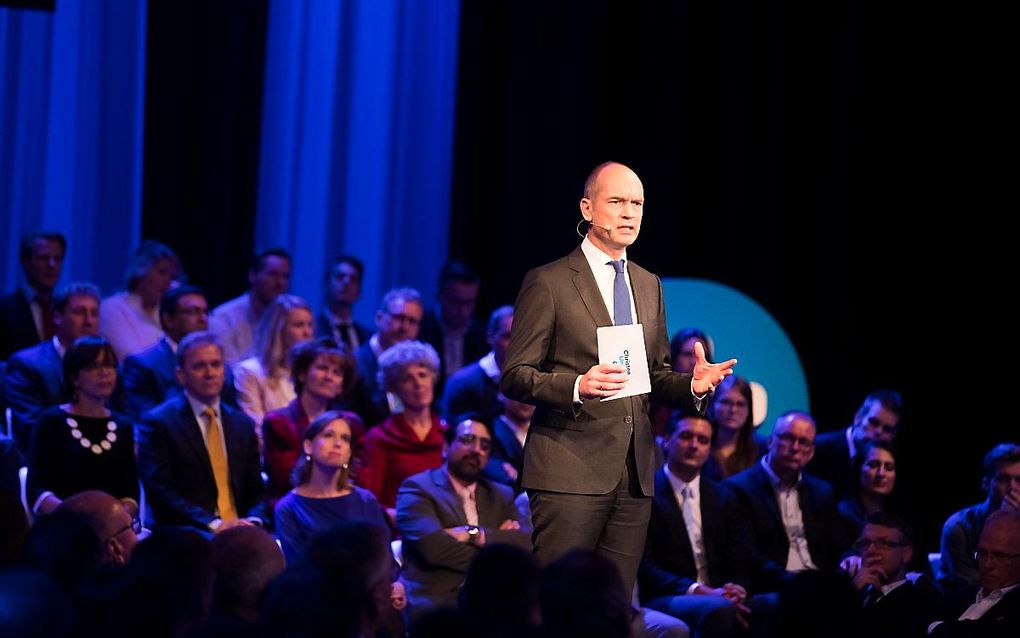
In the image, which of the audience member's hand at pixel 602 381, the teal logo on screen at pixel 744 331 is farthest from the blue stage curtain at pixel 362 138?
the audience member's hand at pixel 602 381

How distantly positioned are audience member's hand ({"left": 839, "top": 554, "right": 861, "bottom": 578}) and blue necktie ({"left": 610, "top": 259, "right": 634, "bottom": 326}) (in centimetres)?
211

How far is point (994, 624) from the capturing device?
367cm

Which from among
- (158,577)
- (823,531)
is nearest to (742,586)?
(823,531)

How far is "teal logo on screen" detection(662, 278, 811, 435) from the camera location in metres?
7.48

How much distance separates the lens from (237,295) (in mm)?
7258

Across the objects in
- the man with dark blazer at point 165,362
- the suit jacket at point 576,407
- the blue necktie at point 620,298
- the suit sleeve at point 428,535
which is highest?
the blue necktie at point 620,298

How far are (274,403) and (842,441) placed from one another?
254cm

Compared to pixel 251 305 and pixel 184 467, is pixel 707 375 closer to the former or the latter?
pixel 184 467

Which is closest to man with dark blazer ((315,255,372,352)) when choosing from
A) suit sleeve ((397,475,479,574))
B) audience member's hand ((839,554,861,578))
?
suit sleeve ((397,475,479,574))

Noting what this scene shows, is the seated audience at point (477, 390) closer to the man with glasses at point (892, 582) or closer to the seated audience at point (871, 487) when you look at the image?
the seated audience at point (871, 487)

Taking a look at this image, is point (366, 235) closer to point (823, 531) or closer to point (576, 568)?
point (823, 531)

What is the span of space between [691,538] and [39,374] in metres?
2.60

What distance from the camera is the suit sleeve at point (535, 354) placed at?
314 centimetres

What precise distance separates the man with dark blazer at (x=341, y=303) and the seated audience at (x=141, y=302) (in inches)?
30.1
